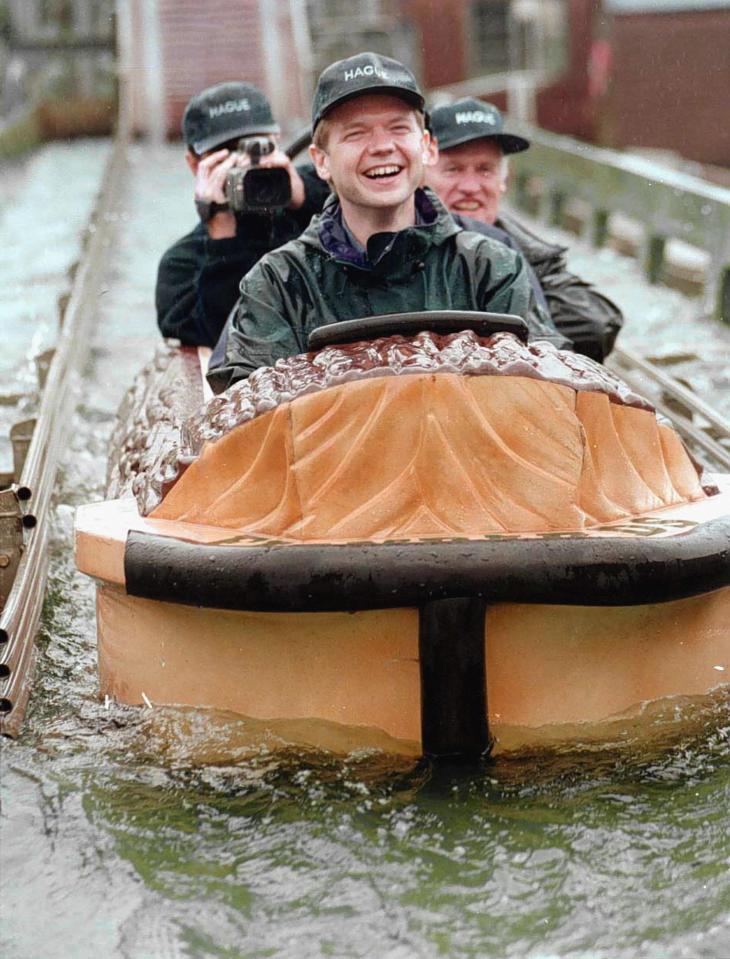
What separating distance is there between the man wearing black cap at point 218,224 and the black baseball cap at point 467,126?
0.45 metres

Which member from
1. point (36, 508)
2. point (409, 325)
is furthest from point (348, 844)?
point (36, 508)

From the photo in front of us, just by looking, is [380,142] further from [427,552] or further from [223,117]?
[223,117]

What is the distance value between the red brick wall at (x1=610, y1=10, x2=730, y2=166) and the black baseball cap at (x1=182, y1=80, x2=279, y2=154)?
74.0ft

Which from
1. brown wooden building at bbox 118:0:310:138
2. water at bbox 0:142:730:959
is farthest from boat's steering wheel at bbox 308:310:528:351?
brown wooden building at bbox 118:0:310:138

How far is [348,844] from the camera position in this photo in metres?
2.94

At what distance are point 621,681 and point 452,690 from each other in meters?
0.38

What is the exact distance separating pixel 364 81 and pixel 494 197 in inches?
72.3

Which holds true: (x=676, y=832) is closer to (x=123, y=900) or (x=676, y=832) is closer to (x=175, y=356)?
(x=123, y=900)

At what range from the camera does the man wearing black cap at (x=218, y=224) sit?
16.5 ft

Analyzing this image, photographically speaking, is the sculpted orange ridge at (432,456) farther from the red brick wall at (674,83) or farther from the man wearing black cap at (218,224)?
the red brick wall at (674,83)

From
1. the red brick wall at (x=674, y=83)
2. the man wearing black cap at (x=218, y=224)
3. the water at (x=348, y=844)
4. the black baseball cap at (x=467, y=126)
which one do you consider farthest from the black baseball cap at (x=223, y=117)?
the red brick wall at (x=674, y=83)

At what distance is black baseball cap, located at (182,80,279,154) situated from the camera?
536cm

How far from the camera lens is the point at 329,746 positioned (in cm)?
326

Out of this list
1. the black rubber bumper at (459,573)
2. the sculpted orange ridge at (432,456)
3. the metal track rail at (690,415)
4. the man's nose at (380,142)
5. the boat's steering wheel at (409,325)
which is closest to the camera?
the black rubber bumper at (459,573)
